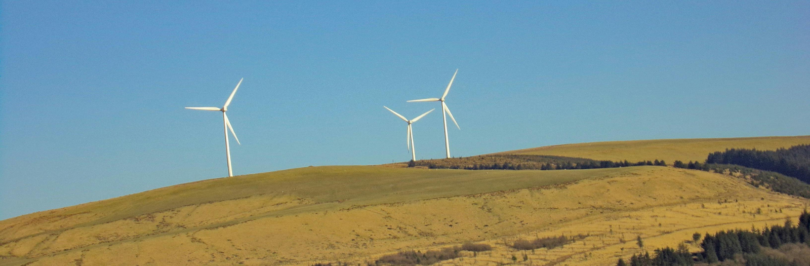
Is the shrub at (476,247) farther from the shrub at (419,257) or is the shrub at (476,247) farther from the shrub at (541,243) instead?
the shrub at (541,243)

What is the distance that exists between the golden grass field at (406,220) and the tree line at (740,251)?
254 centimetres

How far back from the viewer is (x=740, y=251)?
2383 centimetres

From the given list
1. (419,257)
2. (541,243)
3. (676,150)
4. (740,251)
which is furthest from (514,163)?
(740,251)

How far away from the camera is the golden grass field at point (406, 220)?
105 ft

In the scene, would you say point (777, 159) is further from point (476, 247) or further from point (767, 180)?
point (476, 247)

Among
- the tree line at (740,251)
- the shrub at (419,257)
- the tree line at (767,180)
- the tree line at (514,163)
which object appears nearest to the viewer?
the tree line at (740,251)

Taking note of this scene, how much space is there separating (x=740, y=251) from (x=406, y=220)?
60.8 feet

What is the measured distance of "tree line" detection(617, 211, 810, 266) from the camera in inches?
883

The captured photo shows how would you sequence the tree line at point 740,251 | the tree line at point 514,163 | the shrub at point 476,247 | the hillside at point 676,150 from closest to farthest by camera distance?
the tree line at point 740,251, the shrub at point 476,247, the tree line at point 514,163, the hillside at point 676,150

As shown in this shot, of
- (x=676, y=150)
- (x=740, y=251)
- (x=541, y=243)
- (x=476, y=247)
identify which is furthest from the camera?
(x=676, y=150)

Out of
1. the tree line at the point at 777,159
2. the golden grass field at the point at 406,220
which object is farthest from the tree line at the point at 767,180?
the tree line at the point at 777,159

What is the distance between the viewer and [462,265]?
2584cm

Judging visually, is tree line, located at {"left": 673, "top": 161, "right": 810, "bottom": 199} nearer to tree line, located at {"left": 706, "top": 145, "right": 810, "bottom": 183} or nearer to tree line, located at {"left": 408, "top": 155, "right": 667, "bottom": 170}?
tree line, located at {"left": 706, "top": 145, "right": 810, "bottom": 183}

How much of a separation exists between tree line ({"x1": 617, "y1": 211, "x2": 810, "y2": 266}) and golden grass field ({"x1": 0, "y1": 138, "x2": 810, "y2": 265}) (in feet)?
8.34
